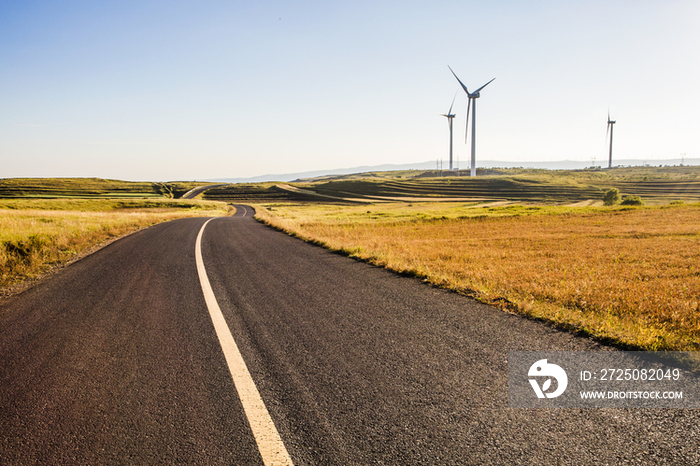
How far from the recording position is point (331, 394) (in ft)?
11.5

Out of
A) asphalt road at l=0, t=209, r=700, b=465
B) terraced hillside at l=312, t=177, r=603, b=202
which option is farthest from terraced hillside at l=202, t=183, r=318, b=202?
asphalt road at l=0, t=209, r=700, b=465

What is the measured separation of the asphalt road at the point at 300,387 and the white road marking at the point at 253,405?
2.4 inches

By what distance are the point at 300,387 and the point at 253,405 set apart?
1.63 ft

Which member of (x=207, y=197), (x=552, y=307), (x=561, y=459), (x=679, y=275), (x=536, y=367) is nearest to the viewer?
(x=561, y=459)

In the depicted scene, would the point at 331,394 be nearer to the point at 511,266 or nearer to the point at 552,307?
the point at 552,307

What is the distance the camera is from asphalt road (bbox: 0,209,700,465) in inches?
109

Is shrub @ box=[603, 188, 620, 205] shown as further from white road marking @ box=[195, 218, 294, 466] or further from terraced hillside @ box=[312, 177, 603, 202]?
white road marking @ box=[195, 218, 294, 466]

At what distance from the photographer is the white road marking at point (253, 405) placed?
273 cm

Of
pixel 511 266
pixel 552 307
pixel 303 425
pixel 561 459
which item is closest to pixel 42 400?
pixel 303 425

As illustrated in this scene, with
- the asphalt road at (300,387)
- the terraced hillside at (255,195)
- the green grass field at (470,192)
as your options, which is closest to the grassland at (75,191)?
the terraced hillside at (255,195)

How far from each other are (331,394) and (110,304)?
212 inches

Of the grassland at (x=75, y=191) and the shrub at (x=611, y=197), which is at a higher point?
the grassland at (x=75, y=191)

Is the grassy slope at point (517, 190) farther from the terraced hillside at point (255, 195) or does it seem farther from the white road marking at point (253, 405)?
the white road marking at point (253, 405)

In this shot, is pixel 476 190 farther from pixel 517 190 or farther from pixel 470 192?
pixel 517 190
